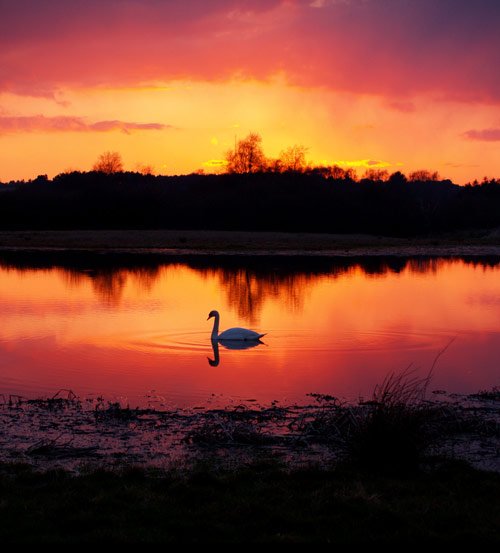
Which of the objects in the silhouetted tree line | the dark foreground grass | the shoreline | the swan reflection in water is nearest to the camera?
the dark foreground grass

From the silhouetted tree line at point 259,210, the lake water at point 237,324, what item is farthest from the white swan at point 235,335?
the silhouetted tree line at point 259,210

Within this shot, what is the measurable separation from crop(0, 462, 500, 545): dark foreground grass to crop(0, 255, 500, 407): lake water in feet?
13.0

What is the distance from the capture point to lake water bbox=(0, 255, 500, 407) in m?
12.2

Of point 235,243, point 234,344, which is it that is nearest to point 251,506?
point 234,344

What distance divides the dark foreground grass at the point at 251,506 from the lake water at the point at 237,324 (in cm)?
396

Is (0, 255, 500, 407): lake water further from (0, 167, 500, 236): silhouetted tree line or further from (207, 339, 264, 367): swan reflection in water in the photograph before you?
(0, 167, 500, 236): silhouetted tree line

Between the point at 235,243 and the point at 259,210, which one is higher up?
the point at 259,210

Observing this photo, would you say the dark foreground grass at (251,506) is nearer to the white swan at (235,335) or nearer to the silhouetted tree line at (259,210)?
the white swan at (235,335)

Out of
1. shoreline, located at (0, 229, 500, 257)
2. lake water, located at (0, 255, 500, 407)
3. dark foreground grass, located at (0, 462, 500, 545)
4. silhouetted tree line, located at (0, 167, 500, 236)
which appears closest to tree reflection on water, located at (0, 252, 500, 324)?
lake water, located at (0, 255, 500, 407)

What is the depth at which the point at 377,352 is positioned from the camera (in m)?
15.3

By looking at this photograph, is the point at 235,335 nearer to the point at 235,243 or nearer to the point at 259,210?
the point at 235,243

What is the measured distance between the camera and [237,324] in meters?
19.2

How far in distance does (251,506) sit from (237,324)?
13.2 m

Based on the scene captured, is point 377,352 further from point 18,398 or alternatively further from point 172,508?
point 172,508
